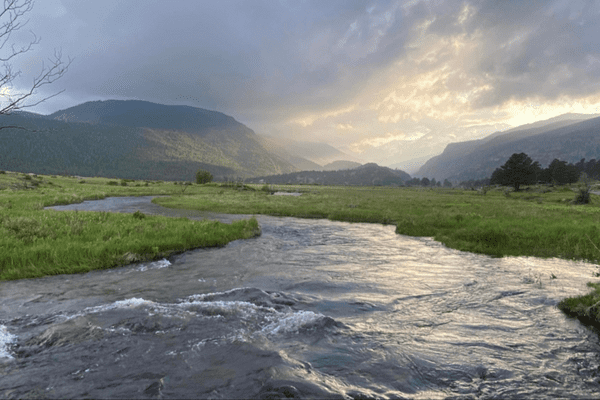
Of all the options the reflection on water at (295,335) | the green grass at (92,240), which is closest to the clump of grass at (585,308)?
the reflection on water at (295,335)

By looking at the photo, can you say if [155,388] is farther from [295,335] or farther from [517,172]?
[517,172]

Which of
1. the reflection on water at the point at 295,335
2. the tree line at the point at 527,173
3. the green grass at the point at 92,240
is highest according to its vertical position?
the tree line at the point at 527,173

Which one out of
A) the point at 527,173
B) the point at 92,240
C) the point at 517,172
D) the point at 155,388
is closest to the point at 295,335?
the point at 155,388

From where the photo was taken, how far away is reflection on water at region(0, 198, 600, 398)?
5797mm

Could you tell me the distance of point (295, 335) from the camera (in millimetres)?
7922

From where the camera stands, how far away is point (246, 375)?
6.03 meters

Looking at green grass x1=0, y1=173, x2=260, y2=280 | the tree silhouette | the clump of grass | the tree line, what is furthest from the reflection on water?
the tree line

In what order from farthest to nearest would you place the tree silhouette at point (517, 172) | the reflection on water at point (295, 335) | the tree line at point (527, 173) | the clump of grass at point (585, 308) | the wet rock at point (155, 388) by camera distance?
the tree line at point (527, 173), the tree silhouette at point (517, 172), the clump of grass at point (585, 308), the reflection on water at point (295, 335), the wet rock at point (155, 388)

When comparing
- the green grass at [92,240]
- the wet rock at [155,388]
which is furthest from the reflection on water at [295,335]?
the green grass at [92,240]

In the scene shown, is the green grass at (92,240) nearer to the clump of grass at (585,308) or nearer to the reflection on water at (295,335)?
the reflection on water at (295,335)

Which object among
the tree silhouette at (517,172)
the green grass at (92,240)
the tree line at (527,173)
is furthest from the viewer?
the tree line at (527,173)

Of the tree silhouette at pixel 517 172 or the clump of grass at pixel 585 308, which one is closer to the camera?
the clump of grass at pixel 585 308

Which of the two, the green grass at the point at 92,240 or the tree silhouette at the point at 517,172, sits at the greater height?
the tree silhouette at the point at 517,172

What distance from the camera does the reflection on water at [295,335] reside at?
5.80 m
